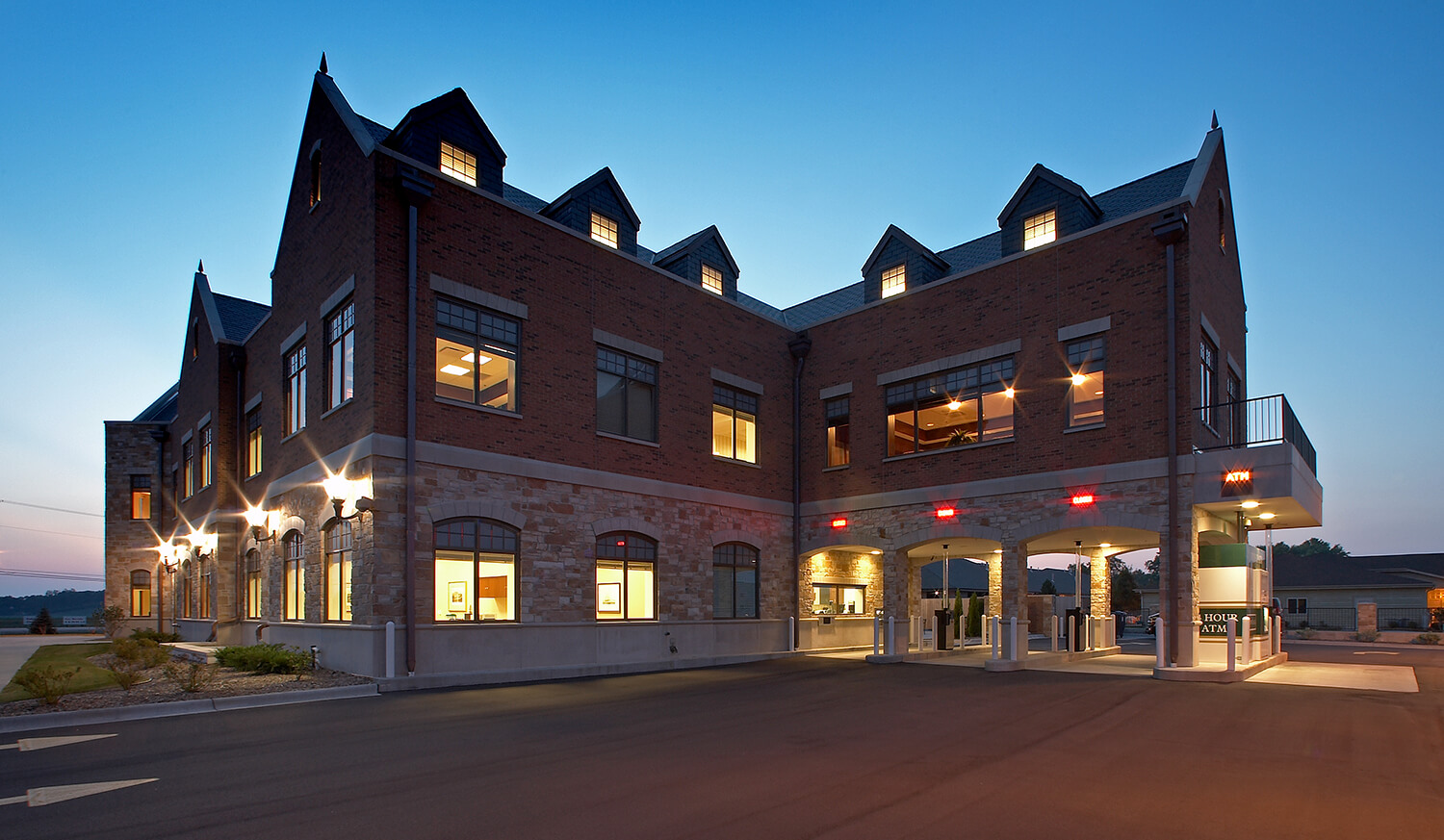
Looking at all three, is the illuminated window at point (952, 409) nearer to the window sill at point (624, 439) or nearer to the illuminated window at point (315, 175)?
the window sill at point (624, 439)

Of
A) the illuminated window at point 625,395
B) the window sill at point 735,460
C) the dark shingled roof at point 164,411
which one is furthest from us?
the dark shingled roof at point 164,411

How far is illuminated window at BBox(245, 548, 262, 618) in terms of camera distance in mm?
22406

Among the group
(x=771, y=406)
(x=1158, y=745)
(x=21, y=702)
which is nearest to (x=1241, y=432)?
(x=771, y=406)

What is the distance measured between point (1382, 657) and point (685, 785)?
92.4ft

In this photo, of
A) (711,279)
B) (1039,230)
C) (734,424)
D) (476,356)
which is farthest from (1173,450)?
(476,356)

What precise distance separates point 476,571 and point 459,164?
890cm

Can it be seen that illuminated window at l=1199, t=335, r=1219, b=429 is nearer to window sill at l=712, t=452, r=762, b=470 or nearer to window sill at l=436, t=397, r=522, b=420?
window sill at l=712, t=452, r=762, b=470

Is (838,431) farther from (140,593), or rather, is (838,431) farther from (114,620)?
(140,593)

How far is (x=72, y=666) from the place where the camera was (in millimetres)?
21000

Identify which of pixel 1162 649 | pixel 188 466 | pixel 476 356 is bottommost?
pixel 1162 649

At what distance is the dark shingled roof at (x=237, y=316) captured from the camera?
27031 millimetres

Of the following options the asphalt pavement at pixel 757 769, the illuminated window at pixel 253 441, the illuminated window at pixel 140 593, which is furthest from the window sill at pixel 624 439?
the illuminated window at pixel 140 593

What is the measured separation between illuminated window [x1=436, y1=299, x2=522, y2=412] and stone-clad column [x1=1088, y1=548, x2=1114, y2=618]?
61.5 feet

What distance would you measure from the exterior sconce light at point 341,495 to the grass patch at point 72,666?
16.0 feet
